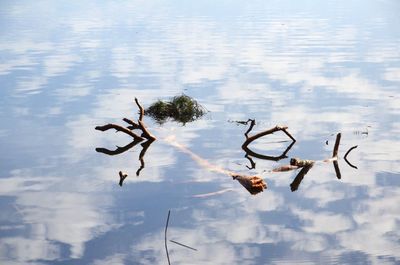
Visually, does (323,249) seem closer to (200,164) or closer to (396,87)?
(200,164)

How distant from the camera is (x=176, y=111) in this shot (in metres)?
30.8

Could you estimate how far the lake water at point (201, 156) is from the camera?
54.9ft

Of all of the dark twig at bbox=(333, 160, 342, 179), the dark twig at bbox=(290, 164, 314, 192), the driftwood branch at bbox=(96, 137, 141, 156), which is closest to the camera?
the dark twig at bbox=(290, 164, 314, 192)

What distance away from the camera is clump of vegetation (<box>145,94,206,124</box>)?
3048 cm

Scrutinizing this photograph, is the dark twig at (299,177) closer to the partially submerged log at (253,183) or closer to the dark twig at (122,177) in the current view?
the partially submerged log at (253,183)

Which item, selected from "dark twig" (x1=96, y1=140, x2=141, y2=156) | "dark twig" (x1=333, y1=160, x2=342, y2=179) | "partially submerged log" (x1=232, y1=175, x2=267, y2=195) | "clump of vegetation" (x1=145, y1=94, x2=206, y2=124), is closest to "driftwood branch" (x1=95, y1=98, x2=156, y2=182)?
"dark twig" (x1=96, y1=140, x2=141, y2=156)

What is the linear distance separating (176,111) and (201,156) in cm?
676

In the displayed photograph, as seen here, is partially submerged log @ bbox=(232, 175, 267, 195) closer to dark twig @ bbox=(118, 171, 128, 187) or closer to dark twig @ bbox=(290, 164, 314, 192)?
dark twig @ bbox=(290, 164, 314, 192)

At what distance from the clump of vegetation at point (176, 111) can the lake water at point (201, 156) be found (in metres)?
0.65

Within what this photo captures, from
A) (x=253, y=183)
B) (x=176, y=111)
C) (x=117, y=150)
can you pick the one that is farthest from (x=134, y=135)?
(x=253, y=183)

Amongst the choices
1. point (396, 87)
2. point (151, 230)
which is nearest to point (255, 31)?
point (396, 87)

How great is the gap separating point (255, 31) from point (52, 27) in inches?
953

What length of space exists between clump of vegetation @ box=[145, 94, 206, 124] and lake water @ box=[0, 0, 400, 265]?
65 centimetres

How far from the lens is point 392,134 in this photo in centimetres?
2761
